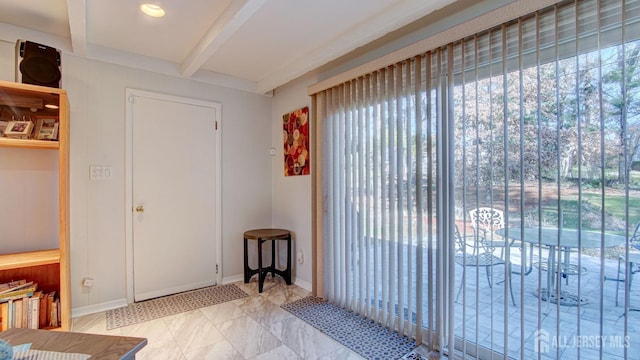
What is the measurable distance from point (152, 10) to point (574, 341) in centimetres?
327

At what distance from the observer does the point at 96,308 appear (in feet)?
9.16

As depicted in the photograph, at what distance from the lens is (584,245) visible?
4.90ft

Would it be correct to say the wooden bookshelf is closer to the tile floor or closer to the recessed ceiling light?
the tile floor

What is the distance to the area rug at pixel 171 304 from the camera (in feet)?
8.71

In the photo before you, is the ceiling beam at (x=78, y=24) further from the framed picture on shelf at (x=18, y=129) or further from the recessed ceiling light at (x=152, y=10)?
the framed picture on shelf at (x=18, y=129)

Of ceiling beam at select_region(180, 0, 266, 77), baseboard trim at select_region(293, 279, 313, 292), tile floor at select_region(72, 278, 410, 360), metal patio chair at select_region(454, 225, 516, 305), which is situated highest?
ceiling beam at select_region(180, 0, 266, 77)

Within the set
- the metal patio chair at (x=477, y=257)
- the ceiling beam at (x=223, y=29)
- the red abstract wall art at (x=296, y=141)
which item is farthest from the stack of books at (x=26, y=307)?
the metal patio chair at (x=477, y=257)

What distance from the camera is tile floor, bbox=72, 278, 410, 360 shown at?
212 cm

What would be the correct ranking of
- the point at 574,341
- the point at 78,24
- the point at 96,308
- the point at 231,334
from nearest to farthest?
the point at 574,341, the point at 78,24, the point at 231,334, the point at 96,308

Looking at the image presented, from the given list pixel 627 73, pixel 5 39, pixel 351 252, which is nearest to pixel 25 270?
pixel 5 39

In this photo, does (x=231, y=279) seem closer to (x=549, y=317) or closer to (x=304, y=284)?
(x=304, y=284)

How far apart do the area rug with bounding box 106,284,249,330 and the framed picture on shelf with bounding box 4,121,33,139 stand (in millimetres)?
1640

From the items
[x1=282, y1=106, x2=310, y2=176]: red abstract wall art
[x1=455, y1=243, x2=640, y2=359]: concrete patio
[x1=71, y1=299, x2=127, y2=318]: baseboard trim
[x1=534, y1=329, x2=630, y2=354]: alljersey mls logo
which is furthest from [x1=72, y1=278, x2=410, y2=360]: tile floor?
[x1=282, y1=106, x2=310, y2=176]: red abstract wall art

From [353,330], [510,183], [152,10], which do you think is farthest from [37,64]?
[510,183]
